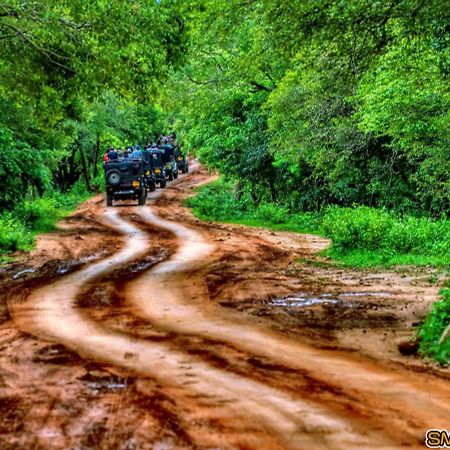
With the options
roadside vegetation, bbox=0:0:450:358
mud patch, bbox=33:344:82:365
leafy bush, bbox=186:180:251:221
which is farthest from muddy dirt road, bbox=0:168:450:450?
leafy bush, bbox=186:180:251:221

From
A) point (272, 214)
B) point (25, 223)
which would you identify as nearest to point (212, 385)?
point (25, 223)

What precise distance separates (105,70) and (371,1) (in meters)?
5.37

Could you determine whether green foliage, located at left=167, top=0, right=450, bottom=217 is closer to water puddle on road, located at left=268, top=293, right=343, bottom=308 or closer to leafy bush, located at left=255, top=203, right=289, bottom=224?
leafy bush, located at left=255, top=203, right=289, bottom=224

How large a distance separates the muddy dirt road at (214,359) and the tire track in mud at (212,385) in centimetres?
2

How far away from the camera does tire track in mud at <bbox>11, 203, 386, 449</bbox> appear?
187 inches

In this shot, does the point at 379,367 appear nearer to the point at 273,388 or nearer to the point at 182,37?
the point at 273,388

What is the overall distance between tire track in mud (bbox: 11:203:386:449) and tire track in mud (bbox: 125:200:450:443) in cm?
54

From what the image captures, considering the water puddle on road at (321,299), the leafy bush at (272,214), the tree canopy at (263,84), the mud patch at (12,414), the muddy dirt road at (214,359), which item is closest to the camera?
the muddy dirt road at (214,359)

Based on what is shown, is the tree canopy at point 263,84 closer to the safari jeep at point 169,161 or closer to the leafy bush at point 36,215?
the leafy bush at point 36,215

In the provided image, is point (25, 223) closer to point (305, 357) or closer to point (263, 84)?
point (263, 84)

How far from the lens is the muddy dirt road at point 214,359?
4.90 m

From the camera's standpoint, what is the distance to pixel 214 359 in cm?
678

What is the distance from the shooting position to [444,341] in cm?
716

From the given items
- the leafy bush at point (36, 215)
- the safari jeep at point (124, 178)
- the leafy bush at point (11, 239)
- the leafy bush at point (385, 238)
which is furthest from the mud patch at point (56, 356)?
the safari jeep at point (124, 178)
